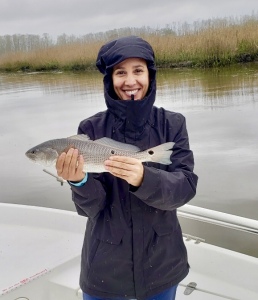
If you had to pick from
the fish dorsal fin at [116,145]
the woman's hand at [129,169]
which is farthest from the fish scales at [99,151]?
the woman's hand at [129,169]

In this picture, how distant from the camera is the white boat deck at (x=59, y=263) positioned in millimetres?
2998

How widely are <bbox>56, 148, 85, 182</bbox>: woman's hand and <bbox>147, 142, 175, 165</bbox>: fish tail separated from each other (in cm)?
31

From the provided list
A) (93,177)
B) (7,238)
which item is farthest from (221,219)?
A: (7,238)

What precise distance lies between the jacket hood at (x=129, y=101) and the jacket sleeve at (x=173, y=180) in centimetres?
17

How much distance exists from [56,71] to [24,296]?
30.1 metres

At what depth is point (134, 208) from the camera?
6.47 ft

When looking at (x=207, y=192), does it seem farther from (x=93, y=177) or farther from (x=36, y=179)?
(x=93, y=177)

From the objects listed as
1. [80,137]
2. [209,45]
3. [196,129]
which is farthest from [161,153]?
[209,45]

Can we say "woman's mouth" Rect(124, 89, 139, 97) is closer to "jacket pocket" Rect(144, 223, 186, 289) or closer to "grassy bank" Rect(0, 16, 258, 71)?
"jacket pocket" Rect(144, 223, 186, 289)

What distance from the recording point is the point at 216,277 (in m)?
3.11

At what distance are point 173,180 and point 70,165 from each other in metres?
0.46

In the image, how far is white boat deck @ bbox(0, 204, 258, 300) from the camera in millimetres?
2998

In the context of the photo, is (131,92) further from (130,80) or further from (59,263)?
(59,263)

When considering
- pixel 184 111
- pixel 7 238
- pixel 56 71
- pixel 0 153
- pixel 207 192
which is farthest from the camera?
pixel 56 71
